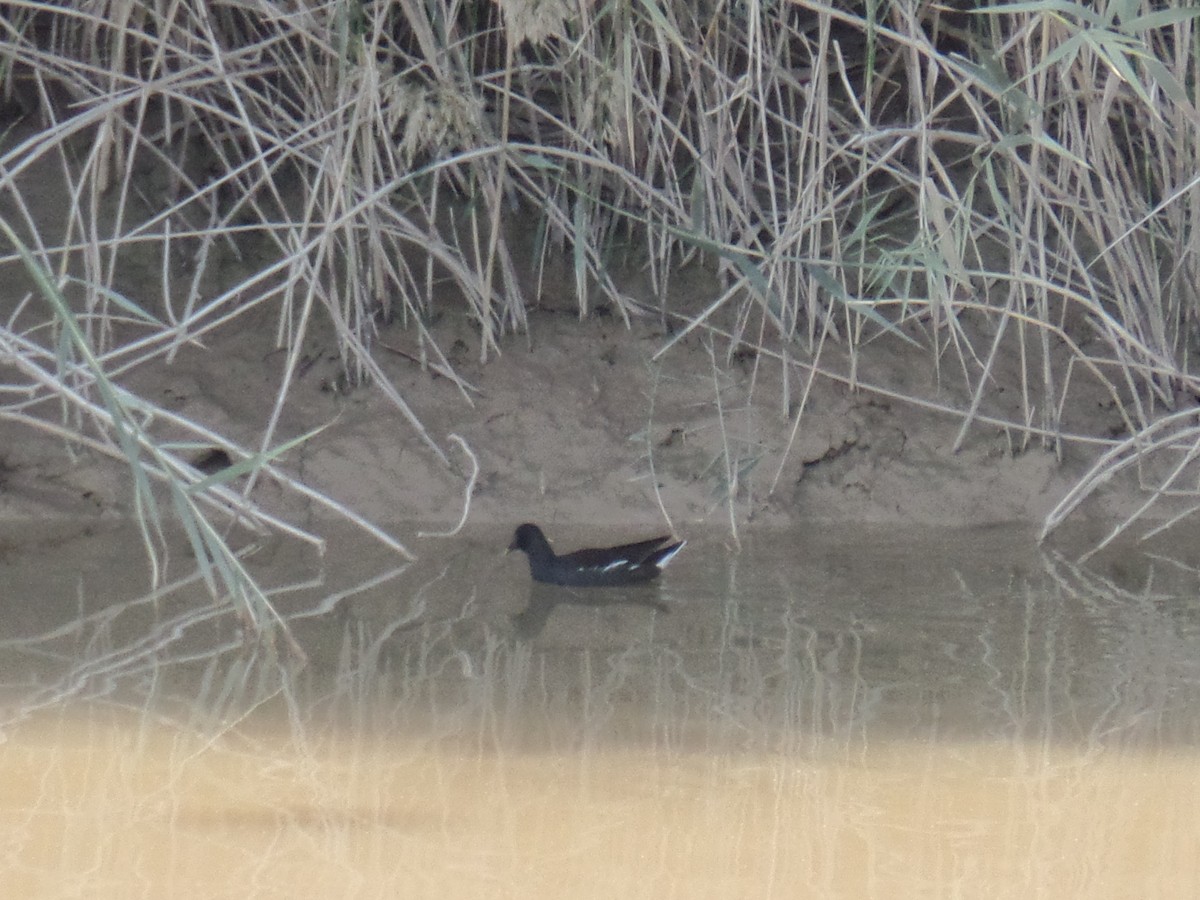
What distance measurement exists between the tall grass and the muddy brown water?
0.80 metres

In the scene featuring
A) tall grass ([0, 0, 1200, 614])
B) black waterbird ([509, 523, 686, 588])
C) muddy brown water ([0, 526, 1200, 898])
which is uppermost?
tall grass ([0, 0, 1200, 614])

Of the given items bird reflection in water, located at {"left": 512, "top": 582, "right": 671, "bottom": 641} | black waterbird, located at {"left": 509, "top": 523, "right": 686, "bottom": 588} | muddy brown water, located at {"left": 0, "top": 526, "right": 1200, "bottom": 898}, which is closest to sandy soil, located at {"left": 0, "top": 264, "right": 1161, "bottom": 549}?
muddy brown water, located at {"left": 0, "top": 526, "right": 1200, "bottom": 898}

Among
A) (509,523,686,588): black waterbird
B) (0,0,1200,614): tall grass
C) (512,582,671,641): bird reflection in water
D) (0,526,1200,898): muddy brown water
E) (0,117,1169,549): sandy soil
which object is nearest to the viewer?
(0,526,1200,898): muddy brown water

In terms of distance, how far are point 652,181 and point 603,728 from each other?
266 cm

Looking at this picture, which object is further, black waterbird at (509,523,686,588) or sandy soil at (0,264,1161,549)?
sandy soil at (0,264,1161,549)

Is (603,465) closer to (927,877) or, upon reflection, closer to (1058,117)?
(1058,117)

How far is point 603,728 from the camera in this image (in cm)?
391

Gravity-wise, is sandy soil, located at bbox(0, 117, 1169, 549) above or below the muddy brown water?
above

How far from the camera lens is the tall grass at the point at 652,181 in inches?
220

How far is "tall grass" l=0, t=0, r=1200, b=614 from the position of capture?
220 inches

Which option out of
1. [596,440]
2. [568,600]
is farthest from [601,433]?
[568,600]

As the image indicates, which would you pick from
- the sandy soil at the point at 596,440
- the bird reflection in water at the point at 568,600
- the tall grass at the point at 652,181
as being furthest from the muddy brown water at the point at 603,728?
the tall grass at the point at 652,181

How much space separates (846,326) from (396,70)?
1.93 meters

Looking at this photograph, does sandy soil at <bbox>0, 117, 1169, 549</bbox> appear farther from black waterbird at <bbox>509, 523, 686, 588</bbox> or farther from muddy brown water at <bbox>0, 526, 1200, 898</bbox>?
black waterbird at <bbox>509, 523, 686, 588</bbox>
